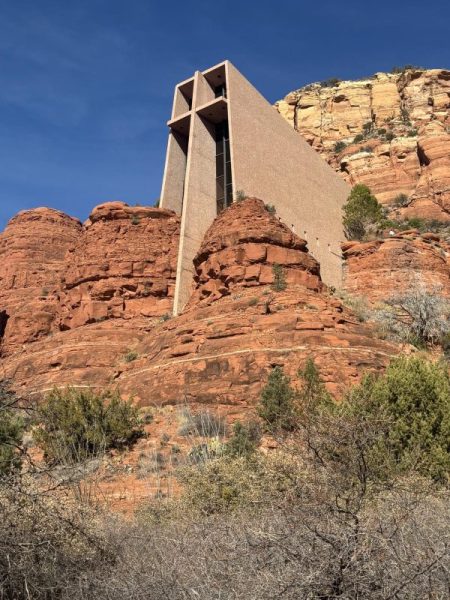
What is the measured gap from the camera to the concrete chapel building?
29.1m

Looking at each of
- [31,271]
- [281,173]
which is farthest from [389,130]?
[31,271]

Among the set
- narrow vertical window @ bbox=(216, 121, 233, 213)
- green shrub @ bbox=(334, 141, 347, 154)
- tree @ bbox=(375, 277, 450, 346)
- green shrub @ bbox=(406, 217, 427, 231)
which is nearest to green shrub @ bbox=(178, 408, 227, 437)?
tree @ bbox=(375, 277, 450, 346)

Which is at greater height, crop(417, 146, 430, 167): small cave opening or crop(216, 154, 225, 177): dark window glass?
crop(417, 146, 430, 167): small cave opening

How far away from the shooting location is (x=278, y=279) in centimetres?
2269

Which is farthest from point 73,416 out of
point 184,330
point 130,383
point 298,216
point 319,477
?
point 298,216

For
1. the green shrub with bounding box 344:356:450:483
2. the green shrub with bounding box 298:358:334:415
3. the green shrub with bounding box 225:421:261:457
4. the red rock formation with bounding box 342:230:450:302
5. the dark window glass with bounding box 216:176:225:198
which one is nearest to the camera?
the green shrub with bounding box 344:356:450:483

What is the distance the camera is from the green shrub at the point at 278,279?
2216cm

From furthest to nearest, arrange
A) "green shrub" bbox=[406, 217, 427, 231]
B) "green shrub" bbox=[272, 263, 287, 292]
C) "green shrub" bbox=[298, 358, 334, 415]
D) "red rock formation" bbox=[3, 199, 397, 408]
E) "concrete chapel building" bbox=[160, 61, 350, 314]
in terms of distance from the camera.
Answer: "green shrub" bbox=[406, 217, 427, 231], "concrete chapel building" bbox=[160, 61, 350, 314], "green shrub" bbox=[272, 263, 287, 292], "red rock formation" bbox=[3, 199, 397, 408], "green shrub" bbox=[298, 358, 334, 415]

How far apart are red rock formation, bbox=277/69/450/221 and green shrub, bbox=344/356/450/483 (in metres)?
29.2

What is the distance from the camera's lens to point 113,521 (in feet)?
29.1

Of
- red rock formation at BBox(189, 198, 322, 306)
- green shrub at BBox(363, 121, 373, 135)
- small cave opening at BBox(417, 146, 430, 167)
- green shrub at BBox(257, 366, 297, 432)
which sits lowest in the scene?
green shrub at BBox(257, 366, 297, 432)

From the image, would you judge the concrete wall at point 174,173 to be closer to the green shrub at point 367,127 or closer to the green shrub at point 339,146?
the green shrub at point 339,146

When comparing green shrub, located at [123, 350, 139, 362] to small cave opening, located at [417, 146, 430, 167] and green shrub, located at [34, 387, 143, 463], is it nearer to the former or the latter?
green shrub, located at [34, 387, 143, 463]

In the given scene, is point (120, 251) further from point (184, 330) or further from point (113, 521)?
point (113, 521)
